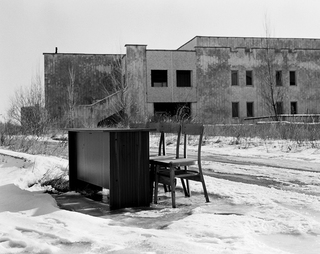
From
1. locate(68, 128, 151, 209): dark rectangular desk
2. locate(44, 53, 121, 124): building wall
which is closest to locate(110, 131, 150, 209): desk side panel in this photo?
locate(68, 128, 151, 209): dark rectangular desk

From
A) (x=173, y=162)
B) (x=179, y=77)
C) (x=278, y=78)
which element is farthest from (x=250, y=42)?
(x=173, y=162)

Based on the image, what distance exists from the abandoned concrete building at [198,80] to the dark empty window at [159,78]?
0.11 metres

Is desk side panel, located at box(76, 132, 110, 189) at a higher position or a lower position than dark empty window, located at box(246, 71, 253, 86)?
lower

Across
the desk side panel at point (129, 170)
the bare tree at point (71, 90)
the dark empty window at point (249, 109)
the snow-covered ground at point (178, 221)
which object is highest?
the bare tree at point (71, 90)

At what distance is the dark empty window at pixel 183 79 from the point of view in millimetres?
41300

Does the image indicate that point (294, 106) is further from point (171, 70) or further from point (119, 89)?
point (119, 89)

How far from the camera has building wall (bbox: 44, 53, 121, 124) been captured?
39938mm

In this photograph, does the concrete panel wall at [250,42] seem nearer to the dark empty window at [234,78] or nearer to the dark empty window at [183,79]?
the dark empty window at [183,79]

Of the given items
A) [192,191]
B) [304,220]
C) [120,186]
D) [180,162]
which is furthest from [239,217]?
[192,191]

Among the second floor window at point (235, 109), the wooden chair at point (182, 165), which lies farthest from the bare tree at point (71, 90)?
the wooden chair at point (182, 165)

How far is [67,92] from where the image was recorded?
1590 inches

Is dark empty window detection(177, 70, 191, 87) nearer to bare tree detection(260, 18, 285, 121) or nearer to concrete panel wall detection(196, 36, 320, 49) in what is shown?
concrete panel wall detection(196, 36, 320, 49)

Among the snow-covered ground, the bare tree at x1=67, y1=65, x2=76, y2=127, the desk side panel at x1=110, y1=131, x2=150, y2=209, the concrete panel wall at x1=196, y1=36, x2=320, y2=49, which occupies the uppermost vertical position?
the concrete panel wall at x1=196, y1=36, x2=320, y2=49

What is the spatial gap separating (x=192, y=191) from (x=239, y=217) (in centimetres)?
226
